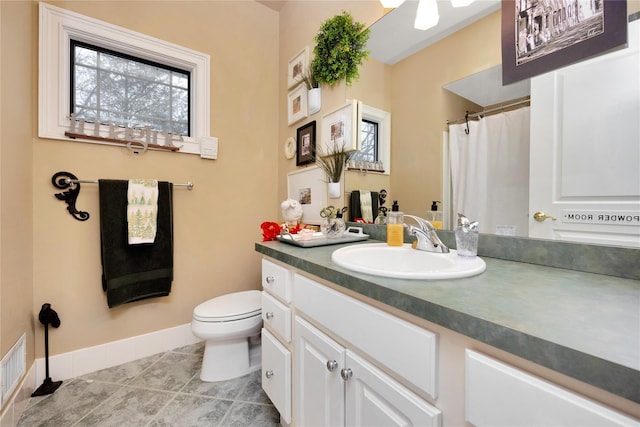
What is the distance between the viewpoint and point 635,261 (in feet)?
2.16

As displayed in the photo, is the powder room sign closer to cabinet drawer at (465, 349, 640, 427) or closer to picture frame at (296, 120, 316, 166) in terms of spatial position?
cabinet drawer at (465, 349, 640, 427)

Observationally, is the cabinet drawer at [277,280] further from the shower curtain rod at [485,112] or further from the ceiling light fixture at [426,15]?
the ceiling light fixture at [426,15]

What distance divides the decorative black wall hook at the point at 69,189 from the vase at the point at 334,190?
5.08 feet

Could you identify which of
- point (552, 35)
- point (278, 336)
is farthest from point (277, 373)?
point (552, 35)

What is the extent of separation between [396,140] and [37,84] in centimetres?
202

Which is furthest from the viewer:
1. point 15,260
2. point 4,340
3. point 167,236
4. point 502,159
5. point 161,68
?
point 161,68

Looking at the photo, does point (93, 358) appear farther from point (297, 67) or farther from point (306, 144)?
point (297, 67)

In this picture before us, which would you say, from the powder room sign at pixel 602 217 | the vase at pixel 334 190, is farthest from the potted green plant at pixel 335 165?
the powder room sign at pixel 602 217

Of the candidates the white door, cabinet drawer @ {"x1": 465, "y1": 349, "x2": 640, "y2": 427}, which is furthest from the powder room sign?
cabinet drawer @ {"x1": 465, "y1": 349, "x2": 640, "y2": 427}

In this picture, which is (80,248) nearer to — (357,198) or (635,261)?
(357,198)

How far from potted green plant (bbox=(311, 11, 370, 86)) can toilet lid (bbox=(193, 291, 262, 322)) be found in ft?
4.78

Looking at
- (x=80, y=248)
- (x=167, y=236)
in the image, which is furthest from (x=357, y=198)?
(x=80, y=248)

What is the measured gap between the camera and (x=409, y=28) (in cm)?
125

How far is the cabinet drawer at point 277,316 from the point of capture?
1.06 meters
